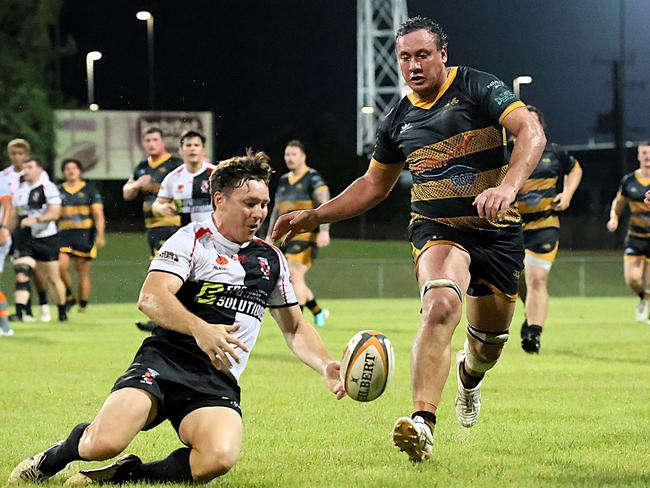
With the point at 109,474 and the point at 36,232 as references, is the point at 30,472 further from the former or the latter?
the point at 36,232

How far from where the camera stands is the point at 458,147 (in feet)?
21.4

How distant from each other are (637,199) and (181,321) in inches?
514

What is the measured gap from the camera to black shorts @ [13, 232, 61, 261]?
17.5 metres

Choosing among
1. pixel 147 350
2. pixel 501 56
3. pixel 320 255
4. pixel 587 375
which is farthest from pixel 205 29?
pixel 147 350

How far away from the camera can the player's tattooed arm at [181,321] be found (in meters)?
4.96

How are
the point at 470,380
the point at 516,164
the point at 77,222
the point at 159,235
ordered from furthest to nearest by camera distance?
the point at 77,222 → the point at 159,235 → the point at 470,380 → the point at 516,164

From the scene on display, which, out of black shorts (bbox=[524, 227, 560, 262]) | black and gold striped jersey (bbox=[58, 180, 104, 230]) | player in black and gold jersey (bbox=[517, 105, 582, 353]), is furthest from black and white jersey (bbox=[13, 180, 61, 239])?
black shorts (bbox=[524, 227, 560, 262])

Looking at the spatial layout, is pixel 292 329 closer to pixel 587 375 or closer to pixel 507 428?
pixel 507 428

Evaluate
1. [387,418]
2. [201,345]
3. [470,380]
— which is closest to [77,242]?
[387,418]

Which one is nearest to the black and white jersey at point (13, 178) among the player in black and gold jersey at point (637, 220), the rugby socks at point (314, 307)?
the rugby socks at point (314, 307)

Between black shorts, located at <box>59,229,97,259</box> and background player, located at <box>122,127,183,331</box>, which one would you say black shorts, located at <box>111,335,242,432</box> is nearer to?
background player, located at <box>122,127,183,331</box>

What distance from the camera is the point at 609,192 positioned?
49469mm

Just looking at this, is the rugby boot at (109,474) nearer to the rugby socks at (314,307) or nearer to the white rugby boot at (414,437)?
the white rugby boot at (414,437)

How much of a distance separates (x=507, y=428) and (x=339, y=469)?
172 centimetres
